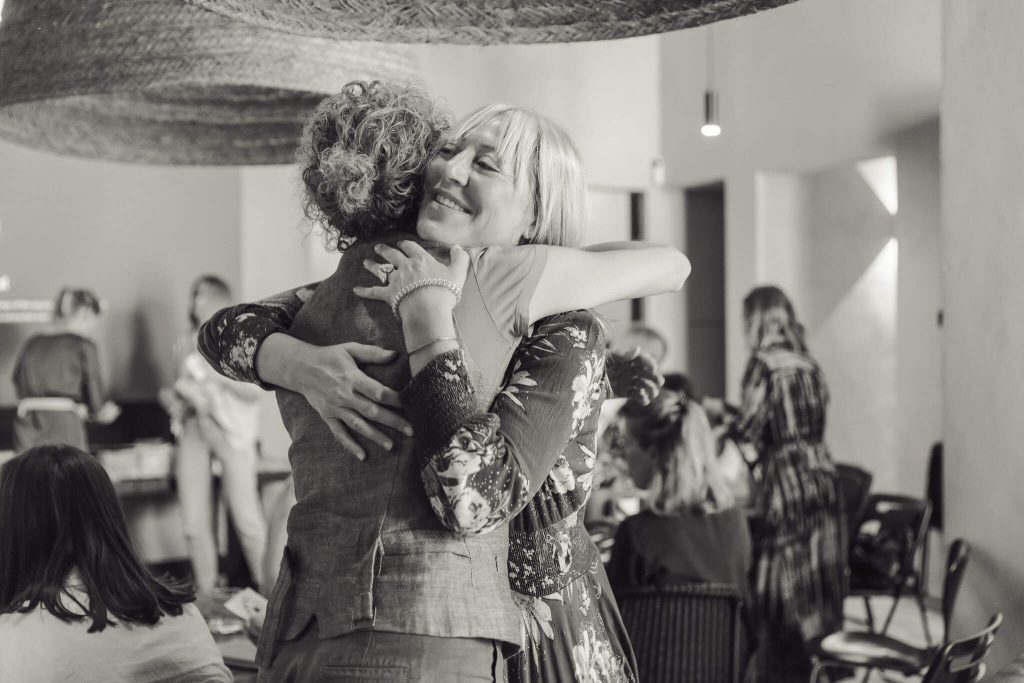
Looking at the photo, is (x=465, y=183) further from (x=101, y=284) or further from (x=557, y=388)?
(x=101, y=284)

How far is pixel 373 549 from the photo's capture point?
1239mm

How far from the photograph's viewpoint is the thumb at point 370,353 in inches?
51.6

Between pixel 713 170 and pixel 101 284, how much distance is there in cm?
A: 473

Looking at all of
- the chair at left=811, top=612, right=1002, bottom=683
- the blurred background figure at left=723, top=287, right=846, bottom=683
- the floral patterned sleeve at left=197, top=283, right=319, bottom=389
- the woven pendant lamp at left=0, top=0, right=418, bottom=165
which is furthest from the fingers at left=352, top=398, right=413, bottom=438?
the blurred background figure at left=723, top=287, right=846, bottom=683

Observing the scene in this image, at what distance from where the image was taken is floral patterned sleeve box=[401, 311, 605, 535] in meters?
1.19

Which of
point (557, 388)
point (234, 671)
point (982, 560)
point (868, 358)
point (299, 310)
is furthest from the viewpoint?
point (868, 358)

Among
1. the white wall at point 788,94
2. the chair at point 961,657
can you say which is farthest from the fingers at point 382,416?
the white wall at point 788,94

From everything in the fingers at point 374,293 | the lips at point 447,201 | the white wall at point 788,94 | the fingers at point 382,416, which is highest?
the white wall at point 788,94

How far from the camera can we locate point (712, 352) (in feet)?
32.0

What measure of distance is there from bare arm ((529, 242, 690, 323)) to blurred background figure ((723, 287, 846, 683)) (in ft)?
10.3

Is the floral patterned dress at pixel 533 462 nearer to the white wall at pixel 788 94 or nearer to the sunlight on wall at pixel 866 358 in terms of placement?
the white wall at pixel 788 94

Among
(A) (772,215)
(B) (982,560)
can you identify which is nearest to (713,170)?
(A) (772,215)

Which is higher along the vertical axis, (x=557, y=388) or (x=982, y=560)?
(x=557, y=388)

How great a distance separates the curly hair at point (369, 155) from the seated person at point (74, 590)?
88 centimetres
